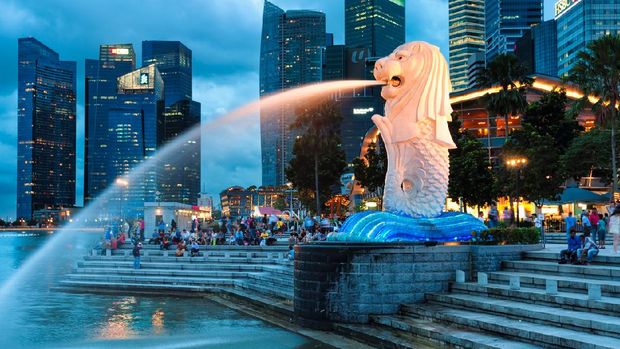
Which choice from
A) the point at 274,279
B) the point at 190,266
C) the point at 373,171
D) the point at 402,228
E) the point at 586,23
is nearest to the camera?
the point at 402,228

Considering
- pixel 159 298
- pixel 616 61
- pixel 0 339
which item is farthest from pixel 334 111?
pixel 0 339

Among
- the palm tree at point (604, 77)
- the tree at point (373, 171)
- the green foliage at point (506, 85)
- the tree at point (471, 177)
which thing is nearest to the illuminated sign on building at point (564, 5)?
the green foliage at point (506, 85)

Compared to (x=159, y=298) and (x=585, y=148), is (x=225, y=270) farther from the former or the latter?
(x=585, y=148)

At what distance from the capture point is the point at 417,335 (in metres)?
12.9

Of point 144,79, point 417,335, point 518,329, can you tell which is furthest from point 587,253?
point 144,79

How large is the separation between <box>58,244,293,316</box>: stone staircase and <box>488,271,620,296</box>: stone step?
7.31 metres

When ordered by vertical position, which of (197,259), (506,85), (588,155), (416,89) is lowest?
(197,259)

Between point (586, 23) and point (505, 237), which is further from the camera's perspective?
point (586, 23)

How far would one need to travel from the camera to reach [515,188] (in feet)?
138

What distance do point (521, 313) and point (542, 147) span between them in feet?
106

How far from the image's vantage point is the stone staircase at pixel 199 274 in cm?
2300

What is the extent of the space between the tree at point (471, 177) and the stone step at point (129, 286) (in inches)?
1027

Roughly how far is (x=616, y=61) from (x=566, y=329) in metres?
26.9

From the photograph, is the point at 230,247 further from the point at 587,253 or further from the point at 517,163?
the point at 517,163
